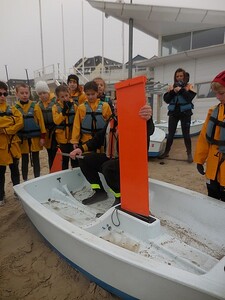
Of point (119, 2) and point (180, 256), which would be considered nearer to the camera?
point (180, 256)

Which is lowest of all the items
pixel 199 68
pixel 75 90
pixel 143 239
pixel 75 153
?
pixel 143 239

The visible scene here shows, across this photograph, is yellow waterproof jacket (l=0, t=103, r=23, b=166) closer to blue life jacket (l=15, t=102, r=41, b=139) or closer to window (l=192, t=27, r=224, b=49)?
blue life jacket (l=15, t=102, r=41, b=139)

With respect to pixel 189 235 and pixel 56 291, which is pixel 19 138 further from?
pixel 189 235

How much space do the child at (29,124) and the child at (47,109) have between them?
167mm

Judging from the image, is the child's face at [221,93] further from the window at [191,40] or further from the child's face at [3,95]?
the window at [191,40]

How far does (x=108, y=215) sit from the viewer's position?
2289mm

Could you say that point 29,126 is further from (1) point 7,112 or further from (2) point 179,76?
(2) point 179,76

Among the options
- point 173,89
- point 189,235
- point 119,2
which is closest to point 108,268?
point 189,235

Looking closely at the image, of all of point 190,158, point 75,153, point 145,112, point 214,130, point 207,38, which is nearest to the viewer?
point 145,112

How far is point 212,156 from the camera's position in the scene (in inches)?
85.2

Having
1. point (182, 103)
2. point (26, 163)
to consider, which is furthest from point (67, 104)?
point (182, 103)

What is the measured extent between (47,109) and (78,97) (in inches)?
20.1

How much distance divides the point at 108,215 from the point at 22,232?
1183 millimetres

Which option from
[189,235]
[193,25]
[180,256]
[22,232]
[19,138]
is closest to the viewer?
[180,256]
